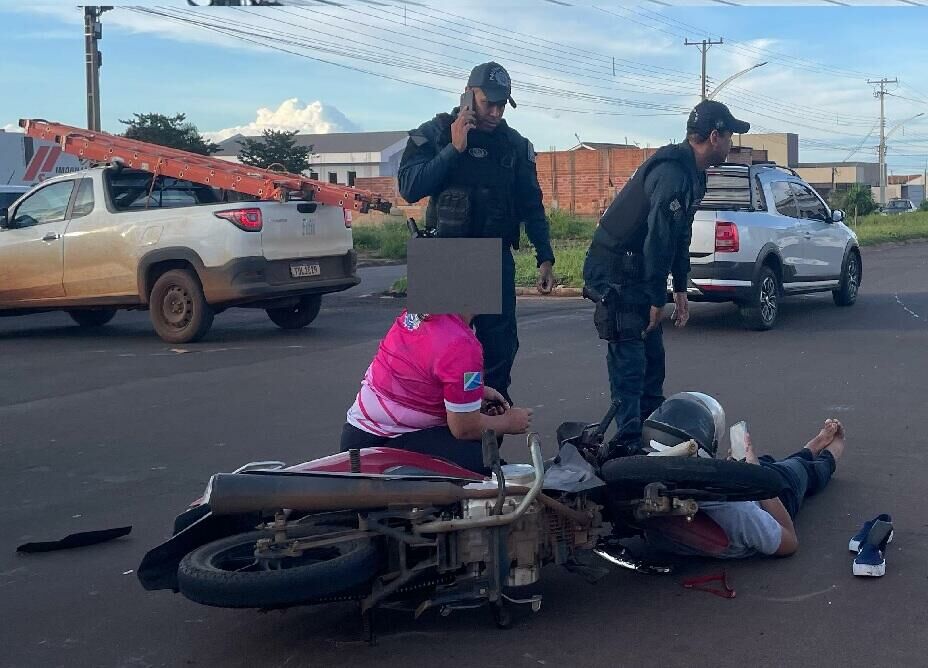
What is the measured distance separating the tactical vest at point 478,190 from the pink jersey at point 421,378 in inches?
55.2

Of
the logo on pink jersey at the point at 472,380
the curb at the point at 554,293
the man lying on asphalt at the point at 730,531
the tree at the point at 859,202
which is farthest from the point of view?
the tree at the point at 859,202

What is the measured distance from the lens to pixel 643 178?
6422mm

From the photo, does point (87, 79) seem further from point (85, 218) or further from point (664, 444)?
point (664, 444)

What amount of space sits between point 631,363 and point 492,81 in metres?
1.73

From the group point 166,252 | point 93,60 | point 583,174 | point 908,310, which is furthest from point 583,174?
point 166,252

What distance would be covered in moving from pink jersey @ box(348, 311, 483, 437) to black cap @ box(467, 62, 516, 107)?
163 centimetres

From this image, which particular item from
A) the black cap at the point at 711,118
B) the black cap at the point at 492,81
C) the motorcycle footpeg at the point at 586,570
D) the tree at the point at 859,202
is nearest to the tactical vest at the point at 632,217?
the black cap at the point at 711,118

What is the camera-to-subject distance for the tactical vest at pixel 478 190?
5.83 meters

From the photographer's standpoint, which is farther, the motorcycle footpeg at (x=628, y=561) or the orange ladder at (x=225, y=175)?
the orange ladder at (x=225, y=175)

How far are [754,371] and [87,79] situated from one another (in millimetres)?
20359

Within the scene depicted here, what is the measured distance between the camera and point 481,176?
5.97m

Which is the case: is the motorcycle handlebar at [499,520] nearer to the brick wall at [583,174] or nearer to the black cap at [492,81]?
the black cap at [492,81]

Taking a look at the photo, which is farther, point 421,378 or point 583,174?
point 583,174

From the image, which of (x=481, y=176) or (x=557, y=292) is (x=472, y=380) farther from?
(x=557, y=292)
